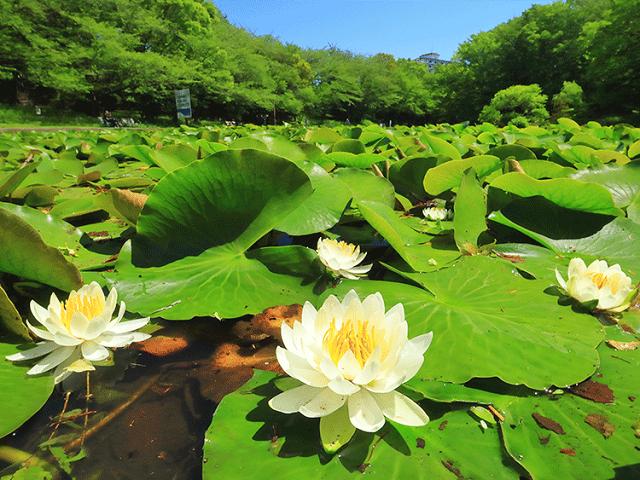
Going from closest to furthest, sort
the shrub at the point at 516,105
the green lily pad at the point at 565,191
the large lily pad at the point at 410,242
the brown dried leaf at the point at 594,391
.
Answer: the brown dried leaf at the point at 594,391, the large lily pad at the point at 410,242, the green lily pad at the point at 565,191, the shrub at the point at 516,105

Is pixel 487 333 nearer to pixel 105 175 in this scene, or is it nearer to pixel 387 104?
pixel 105 175

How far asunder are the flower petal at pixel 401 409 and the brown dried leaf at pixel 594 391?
31 centimetres

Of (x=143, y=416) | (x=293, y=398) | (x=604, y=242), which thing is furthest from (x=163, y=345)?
(x=604, y=242)

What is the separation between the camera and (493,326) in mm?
768

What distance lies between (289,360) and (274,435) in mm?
110

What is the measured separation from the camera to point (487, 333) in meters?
0.74

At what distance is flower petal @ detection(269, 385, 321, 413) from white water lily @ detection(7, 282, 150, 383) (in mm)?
399

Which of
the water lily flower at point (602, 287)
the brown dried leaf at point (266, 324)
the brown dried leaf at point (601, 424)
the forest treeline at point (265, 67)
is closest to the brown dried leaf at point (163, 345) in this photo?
the brown dried leaf at point (266, 324)

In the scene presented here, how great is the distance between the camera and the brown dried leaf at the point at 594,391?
64 cm

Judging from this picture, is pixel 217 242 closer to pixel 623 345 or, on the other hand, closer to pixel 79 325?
pixel 79 325

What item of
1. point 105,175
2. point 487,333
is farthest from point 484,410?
point 105,175

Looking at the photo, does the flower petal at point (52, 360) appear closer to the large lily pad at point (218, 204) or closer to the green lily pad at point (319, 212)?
the large lily pad at point (218, 204)

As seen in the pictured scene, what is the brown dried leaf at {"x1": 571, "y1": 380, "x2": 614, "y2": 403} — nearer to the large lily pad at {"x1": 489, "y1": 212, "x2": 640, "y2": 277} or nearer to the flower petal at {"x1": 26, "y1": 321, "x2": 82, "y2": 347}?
the large lily pad at {"x1": 489, "y1": 212, "x2": 640, "y2": 277}

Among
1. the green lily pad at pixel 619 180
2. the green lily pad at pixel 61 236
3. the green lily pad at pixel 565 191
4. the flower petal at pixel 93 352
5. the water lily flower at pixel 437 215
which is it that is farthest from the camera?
the water lily flower at pixel 437 215
